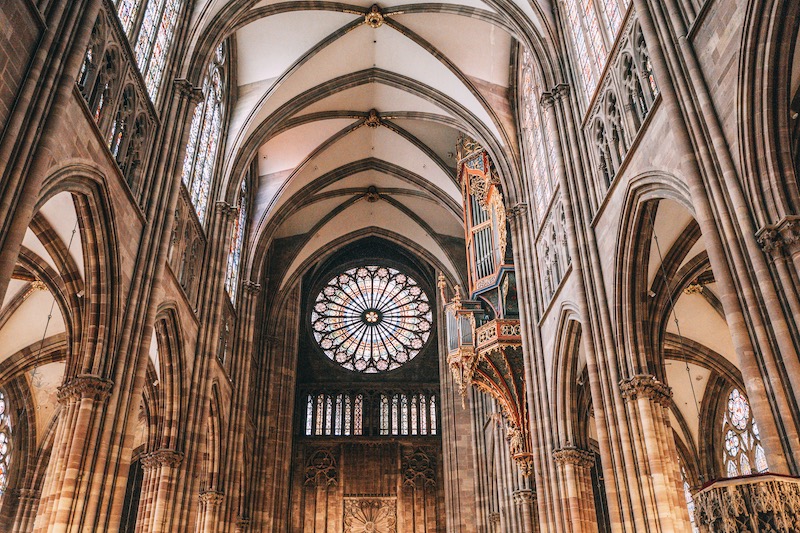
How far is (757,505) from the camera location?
5.92m

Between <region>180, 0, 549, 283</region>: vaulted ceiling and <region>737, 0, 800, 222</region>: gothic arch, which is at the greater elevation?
<region>180, 0, 549, 283</region>: vaulted ceiling

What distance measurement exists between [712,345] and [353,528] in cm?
1387

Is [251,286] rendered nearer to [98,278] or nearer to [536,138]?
[536,138]

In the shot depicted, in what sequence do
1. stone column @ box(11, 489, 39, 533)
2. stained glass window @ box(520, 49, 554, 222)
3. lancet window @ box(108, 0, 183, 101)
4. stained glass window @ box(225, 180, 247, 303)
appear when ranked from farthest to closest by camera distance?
Result: stained glass window @ box(225, 180, 247, 303)
stone column @ box(11, 489, 39, 533)
stained glass window @ box(520, 49, 554, 222)
lancet window @ box(108, 0, 183, 101)

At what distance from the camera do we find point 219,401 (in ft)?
65.8

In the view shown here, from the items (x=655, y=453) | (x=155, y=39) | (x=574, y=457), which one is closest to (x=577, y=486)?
(x=574, y=457)

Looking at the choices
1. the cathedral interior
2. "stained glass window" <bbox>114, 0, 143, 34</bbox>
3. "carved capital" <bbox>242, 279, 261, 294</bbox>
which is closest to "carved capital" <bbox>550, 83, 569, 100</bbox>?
the cathedral interior

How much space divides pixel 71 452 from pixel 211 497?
8973 mm

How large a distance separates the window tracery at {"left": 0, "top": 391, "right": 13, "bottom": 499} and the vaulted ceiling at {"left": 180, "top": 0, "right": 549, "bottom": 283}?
813 centimetres

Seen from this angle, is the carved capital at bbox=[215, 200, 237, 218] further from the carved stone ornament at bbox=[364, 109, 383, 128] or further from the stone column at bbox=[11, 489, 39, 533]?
the stone column at bbox=[11, 489, 39, 533]

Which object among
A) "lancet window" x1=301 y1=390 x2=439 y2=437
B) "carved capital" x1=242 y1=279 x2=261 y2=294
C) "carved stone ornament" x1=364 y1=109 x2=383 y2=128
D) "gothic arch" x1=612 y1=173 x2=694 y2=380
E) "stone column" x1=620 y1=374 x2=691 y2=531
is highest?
"carved stone ornament" x1=364 y1=109 x2=383 y2=128

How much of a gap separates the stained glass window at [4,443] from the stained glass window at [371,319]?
40.1 feet

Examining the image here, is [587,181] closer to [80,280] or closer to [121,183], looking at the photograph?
[121,183]

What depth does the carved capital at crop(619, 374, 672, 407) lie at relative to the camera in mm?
11789
